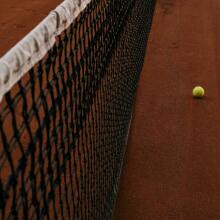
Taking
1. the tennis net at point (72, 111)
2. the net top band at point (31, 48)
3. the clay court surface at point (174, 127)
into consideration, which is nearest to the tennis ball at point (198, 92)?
the clay court surface at point (174, 127)

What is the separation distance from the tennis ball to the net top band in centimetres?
262

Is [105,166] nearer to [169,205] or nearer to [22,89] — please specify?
[169,205]

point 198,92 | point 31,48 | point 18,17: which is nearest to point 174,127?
point 198,92

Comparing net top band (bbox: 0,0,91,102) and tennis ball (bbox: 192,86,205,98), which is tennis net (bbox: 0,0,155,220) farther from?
tennis ball (bbox: 192,86,205,98)

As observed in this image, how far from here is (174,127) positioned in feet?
12.2

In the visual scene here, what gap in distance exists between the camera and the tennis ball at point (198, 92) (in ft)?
13.9

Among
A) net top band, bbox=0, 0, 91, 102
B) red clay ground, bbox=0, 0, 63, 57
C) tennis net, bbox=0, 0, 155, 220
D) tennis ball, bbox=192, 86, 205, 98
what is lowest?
red clay ground, bbox=0, 0, 63, 57

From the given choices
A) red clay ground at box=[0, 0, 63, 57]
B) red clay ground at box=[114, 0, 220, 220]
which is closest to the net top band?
red clay ground at box=[114, 0, 220, 220]

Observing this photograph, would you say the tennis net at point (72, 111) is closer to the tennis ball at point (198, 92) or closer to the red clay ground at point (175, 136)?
the red clay ground at point (175, 136)

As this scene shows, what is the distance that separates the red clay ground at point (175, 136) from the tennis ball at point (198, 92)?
6 cm

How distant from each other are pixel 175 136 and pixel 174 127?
151mm

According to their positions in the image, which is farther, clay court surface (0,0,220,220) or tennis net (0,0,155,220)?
clay court surface (0,0,220,220)

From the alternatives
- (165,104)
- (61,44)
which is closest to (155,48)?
(165,104)

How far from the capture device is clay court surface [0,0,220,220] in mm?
2885
